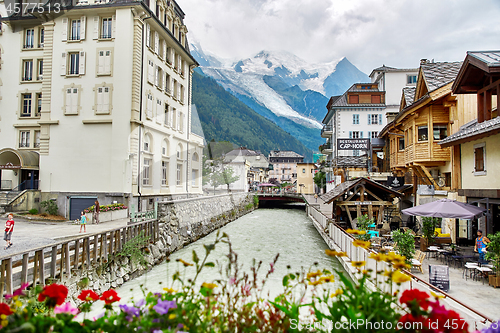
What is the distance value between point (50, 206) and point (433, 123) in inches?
976

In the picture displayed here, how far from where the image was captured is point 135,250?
1280 cm

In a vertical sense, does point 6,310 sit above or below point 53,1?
below

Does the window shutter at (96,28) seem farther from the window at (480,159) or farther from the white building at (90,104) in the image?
the window at (480,159)

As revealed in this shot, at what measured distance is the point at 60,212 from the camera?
75.2 feet

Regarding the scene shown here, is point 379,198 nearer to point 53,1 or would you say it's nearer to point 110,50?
point 110,50

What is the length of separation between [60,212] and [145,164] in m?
6.57

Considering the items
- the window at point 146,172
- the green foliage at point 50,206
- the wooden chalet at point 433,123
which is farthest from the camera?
the window at point 146,172

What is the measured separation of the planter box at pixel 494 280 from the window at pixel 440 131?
10585mm

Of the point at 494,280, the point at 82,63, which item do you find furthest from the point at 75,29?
the point at 494,280

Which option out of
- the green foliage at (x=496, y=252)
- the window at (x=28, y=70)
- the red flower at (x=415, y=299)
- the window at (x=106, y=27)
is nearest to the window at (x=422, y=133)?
the green foliage at (x=496, y=252)

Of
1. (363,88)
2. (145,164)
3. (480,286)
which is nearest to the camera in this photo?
(480,286)

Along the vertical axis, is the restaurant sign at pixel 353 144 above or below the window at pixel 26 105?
below

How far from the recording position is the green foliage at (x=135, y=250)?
12.4 meters

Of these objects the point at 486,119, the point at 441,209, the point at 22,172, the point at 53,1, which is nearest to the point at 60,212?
the point at 22,172
